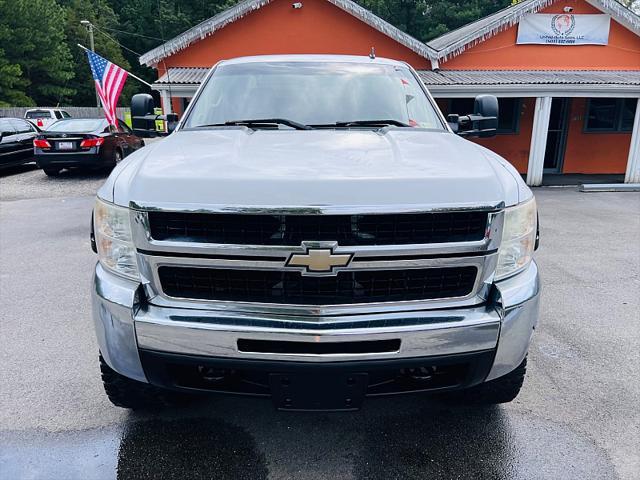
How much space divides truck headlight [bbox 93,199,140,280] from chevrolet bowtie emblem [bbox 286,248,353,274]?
0.68 meters

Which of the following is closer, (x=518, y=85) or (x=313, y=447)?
(x=313, y=447)

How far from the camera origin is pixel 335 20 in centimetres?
1451

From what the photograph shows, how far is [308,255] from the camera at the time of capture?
1.96 m

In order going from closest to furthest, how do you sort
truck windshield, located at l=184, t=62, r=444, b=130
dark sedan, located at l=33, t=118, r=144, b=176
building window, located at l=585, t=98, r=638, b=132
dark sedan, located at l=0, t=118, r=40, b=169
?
truck windshield, located at l=184, t=62, r=444, b=130 → dark sedan, located at l=33, t=118, r=144, b=176 → dark sedan, located at l=0, t=118, r=40, b=169 → building window, located at l=585, t=98, r=638, b=132

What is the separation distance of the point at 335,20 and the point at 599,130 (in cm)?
836

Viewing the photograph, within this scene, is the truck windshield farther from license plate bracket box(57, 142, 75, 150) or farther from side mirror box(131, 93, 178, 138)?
license plate bracket box(57, 142, 75, 150)

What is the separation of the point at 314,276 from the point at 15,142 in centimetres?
1361

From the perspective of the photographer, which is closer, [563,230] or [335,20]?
[563,230]

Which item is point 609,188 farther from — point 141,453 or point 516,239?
point 141,453

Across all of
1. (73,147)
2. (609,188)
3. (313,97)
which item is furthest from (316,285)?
(609,188)

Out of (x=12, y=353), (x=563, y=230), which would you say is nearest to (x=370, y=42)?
(x=563, y=230)

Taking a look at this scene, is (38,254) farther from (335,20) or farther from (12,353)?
(335,20)

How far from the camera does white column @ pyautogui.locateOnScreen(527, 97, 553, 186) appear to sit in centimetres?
1243

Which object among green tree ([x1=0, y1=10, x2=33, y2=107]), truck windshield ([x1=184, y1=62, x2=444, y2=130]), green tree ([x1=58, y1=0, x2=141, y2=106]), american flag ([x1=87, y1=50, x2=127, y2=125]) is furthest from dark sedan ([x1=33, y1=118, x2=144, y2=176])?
green tree ([x1=58, y1=0, x2=141, y2=106])
